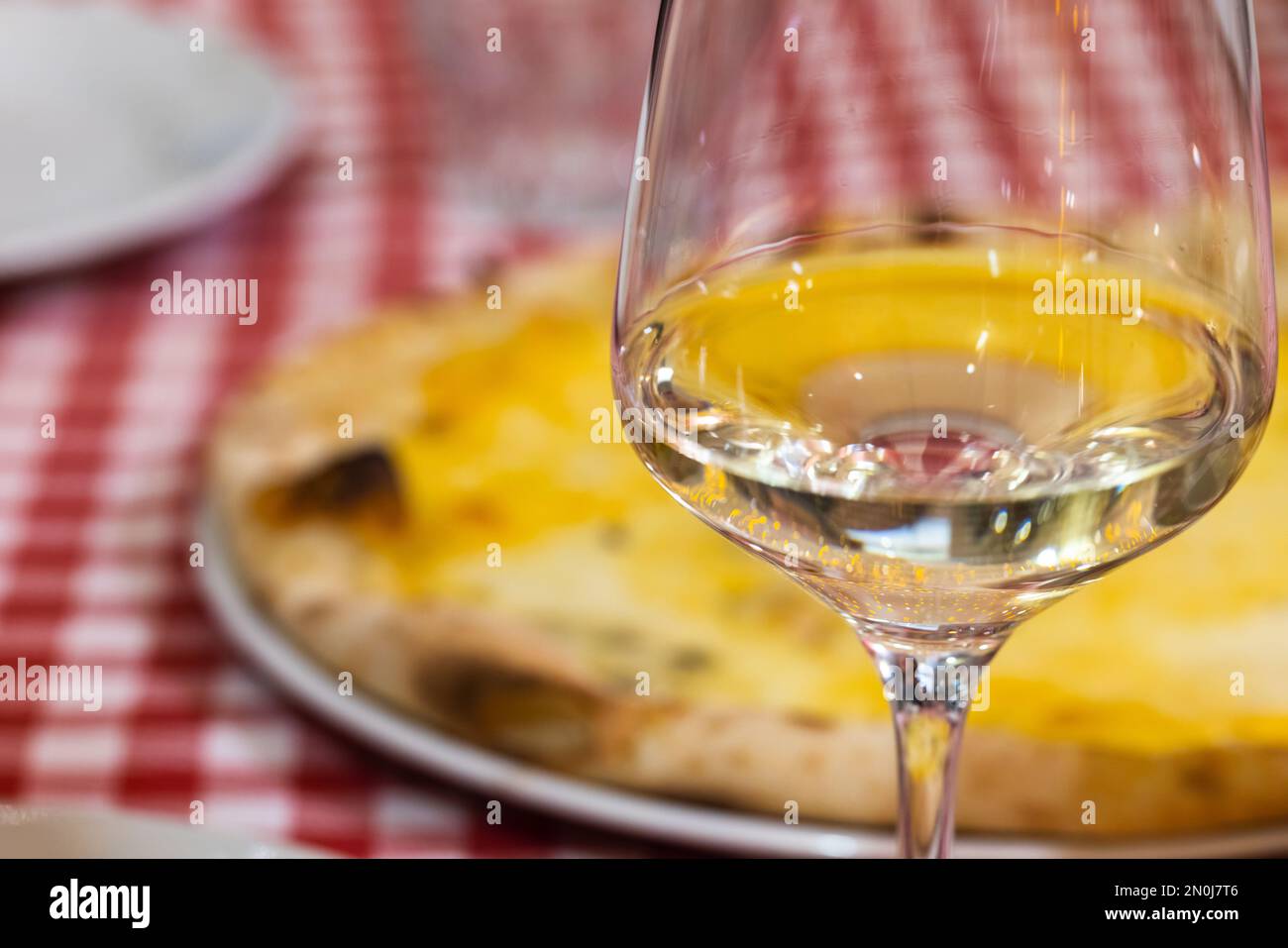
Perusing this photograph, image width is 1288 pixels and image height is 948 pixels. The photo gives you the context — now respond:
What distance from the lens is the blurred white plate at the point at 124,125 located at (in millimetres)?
1138

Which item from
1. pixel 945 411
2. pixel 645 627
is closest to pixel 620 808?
pixel 645 627

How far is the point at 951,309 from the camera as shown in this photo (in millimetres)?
464

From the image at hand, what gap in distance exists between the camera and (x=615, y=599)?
2.45 ft

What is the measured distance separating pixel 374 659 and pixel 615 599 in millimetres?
112

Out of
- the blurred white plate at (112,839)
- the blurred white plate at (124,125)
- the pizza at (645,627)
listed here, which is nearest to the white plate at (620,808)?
the pizza at (645,627)

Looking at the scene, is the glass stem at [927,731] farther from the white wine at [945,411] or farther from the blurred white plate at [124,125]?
the blurred white plate at [124,125]

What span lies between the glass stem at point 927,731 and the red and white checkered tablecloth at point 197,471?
15 cm

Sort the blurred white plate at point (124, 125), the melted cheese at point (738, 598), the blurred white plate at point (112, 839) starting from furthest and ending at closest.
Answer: the blurred white plate at point (124, 125)
the melted cheese at point (738, 598)
the blurred white plate at point (112, 839)

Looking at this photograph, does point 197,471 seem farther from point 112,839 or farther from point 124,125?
point 124,125

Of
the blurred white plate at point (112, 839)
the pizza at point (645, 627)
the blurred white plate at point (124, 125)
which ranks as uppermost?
the blurred white plate at point (124, 125)

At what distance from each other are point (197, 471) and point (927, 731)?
1.79 feet

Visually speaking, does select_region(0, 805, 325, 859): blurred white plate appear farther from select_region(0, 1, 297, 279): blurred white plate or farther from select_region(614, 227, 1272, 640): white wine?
select_region(0, 1, 297, 279): blurred white plate
